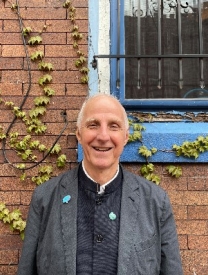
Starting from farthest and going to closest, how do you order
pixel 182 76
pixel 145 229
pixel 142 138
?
pixel 182 76
pixel 142 138
pixel 145 229

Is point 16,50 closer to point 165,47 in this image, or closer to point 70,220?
point 165,47

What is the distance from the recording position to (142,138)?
2.69 metres

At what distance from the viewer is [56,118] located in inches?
109

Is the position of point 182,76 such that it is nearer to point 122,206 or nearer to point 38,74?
point 38,74

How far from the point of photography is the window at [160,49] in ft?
9.41

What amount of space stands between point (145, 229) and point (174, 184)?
68 centimetres

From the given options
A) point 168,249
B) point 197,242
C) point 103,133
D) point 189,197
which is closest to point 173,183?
point 189,197

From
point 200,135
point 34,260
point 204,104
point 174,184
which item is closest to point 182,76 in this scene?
point 204,104

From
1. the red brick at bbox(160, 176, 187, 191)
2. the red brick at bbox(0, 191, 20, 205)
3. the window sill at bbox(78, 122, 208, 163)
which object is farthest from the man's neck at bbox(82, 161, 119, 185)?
the red brick at bbox(0, 191, 20, 205)

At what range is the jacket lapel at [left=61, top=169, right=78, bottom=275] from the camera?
1984 millimetres

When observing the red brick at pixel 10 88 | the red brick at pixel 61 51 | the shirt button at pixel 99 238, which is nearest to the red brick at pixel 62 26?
the red brick at pixel 61 51

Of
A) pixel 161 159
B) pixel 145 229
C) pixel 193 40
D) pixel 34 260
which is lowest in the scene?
pixel 34 260

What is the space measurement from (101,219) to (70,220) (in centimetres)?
16

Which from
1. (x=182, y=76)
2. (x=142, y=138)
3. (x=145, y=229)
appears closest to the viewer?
(x=145, y=229)
